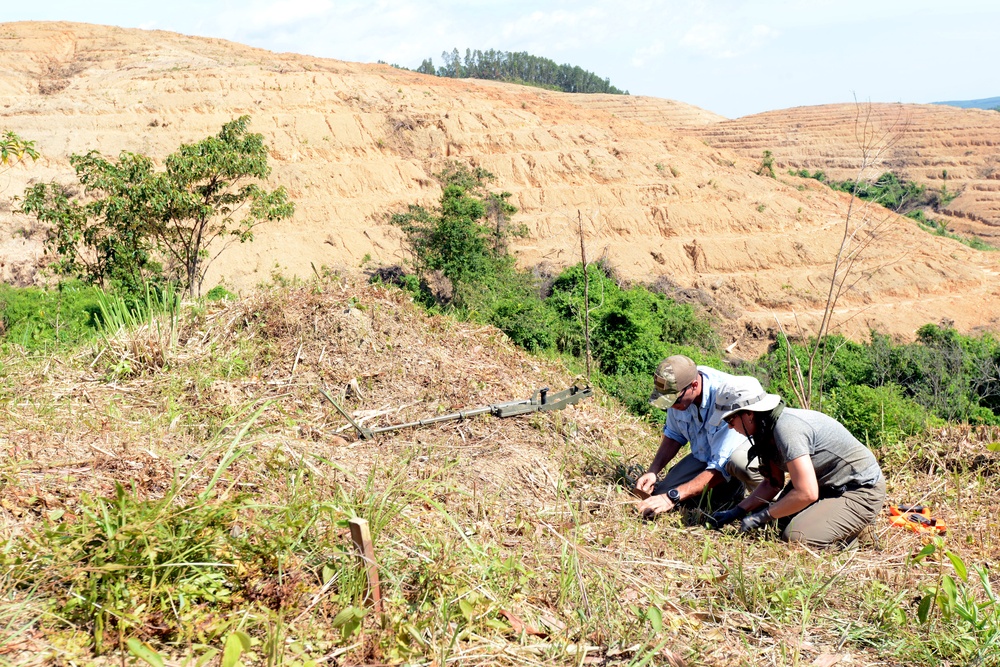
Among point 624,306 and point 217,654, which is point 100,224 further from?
point 217,654

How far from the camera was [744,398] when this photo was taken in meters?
3.31

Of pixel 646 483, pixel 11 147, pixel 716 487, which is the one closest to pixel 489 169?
pixel 11 147

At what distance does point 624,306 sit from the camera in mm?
15367

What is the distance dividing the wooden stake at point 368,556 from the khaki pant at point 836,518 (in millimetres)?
2049

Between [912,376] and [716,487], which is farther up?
[716,487]

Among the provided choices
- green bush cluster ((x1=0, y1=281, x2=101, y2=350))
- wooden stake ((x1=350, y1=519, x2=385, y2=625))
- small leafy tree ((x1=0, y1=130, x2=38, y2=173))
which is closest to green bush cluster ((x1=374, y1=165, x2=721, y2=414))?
green bush cluster ((x1=0, y1=281, x2=101, y2=350))

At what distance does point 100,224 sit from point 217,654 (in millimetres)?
10837

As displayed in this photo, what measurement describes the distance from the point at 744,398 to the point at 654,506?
0.68 meters

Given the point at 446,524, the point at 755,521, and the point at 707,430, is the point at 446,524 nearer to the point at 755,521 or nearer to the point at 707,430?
the point at 755,521

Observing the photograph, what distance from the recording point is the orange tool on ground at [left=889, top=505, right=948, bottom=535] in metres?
3.49

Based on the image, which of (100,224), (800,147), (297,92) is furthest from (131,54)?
(800,147)

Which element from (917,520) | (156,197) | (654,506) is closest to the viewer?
(654,506)

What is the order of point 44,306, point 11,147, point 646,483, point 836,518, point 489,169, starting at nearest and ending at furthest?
point 836,518 < point 646,483 < point 11,147 < point 44,306 < point 489,169

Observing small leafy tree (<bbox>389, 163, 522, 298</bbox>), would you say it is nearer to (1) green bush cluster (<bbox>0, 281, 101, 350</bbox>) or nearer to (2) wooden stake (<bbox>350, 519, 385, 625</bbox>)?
(1) green bush cluster (<bbox>0, 281, 101, 350</bbox>)
